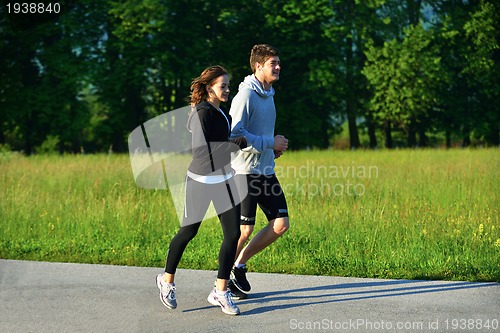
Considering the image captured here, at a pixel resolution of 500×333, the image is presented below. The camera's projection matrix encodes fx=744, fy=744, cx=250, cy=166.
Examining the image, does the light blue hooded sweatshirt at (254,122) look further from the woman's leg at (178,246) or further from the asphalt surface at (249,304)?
the asphalt surface at (249,304)

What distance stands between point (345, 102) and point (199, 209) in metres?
38.7

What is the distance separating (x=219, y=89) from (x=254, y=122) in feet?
1.72

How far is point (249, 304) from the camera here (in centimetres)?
599

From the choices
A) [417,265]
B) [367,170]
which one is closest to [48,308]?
[417,265]

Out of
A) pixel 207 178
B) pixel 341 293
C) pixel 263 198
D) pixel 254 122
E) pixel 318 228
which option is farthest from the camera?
pixel 318 228

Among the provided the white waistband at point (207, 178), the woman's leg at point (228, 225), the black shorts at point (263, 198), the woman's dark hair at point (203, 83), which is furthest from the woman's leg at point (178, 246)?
the woman's dark hair at point (203, 83)

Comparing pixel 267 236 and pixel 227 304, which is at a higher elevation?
pixel 267 236

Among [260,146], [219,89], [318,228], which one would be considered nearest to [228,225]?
[260,146]

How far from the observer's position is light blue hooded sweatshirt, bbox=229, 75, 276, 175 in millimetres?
5840

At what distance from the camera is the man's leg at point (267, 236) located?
6.05 m

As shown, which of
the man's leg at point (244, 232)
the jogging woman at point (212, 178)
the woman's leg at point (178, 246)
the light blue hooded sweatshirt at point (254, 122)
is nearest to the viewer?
the jogging woman at point (212, 178)

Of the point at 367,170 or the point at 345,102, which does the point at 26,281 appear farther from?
the point at 345,102

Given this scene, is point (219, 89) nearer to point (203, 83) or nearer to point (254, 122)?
point (203, 83)

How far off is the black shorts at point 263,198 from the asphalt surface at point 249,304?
0.71 metres
